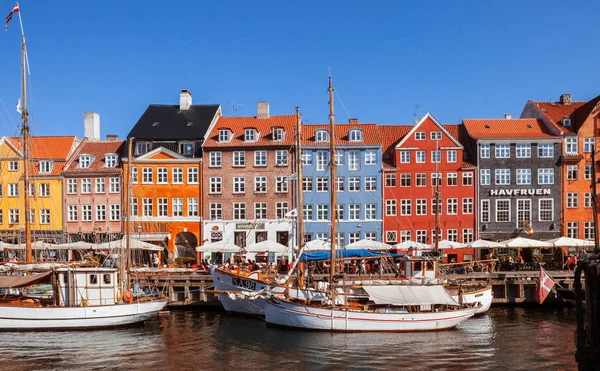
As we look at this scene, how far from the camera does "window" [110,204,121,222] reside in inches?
2098

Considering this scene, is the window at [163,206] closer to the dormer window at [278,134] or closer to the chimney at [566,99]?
the dormer window at [278,134]

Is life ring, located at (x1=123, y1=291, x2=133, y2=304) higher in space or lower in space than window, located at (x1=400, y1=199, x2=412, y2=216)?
lower

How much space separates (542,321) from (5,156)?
48.1m

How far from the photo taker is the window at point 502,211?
5194cm

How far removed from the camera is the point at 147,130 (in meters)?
53.9

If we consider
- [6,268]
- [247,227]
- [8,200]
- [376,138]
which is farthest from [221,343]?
[8,200]

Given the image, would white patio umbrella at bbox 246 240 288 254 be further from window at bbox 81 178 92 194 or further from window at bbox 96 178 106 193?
window at bbox 81 178 92 194

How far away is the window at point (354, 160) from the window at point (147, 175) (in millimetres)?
17876

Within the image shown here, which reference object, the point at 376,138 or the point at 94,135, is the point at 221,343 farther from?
the point at 94,135

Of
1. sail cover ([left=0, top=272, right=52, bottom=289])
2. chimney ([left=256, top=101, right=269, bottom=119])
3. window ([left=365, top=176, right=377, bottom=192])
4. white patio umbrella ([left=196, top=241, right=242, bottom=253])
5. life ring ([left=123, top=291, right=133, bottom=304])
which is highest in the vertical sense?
chimney ([left=256, top=101, right=269, bottom=119])

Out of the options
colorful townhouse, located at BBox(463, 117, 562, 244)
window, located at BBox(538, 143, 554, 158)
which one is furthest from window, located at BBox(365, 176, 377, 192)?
window, located at BBox(538, 143, 554, 158)

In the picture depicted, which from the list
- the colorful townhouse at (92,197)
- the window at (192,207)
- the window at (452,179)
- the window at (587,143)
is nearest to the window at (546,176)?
the window at (587,143)

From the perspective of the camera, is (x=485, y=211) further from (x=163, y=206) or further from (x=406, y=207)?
(x=163, y=206)

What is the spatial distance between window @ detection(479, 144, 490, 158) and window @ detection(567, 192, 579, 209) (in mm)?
7989
